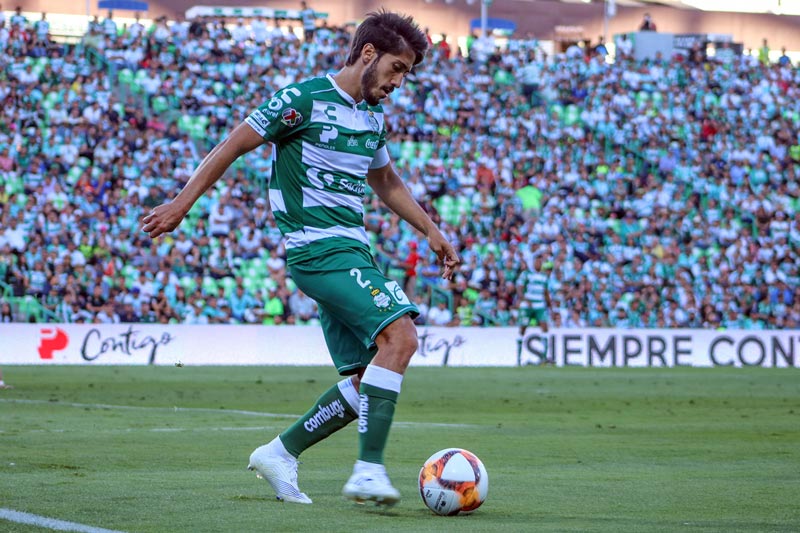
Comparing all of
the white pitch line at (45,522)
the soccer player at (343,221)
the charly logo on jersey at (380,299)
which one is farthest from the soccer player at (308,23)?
the white pitch line at (45,522)

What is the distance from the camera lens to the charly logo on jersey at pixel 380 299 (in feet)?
21.9

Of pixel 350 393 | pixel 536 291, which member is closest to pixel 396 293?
pixel 350 393

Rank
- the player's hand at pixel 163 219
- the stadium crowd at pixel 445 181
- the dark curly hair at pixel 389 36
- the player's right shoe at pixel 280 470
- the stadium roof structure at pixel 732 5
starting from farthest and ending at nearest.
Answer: the stadium roof structure at pixel 732 5 → the stadium crowd at pixel 445 181 → the player's right shoe at pixel 280 470 → the dark curly hair at pixel 389 36 → the player's hand at pixel 163 219

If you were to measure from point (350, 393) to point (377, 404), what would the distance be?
442 mm

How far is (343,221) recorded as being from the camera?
23.0 ft

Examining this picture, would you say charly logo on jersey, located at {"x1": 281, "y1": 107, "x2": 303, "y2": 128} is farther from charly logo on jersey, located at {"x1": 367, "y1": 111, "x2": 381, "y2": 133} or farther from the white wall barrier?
the white wall barrier

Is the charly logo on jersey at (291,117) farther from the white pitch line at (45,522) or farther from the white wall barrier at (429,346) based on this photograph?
the white wall barrier at (429,346)

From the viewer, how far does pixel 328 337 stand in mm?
7188

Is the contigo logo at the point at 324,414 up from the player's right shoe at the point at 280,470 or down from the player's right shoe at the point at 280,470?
up

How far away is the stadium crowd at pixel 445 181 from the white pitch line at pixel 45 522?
20689 mm

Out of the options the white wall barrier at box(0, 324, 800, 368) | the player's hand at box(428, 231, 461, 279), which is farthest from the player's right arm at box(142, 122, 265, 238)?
the white wall barrier at box(0, 324, 800, 368)

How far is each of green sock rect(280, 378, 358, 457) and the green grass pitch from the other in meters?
0.34

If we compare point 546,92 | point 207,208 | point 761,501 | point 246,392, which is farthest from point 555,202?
point 761,501

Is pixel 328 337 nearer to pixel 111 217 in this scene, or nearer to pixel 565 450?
pixel 565 450
